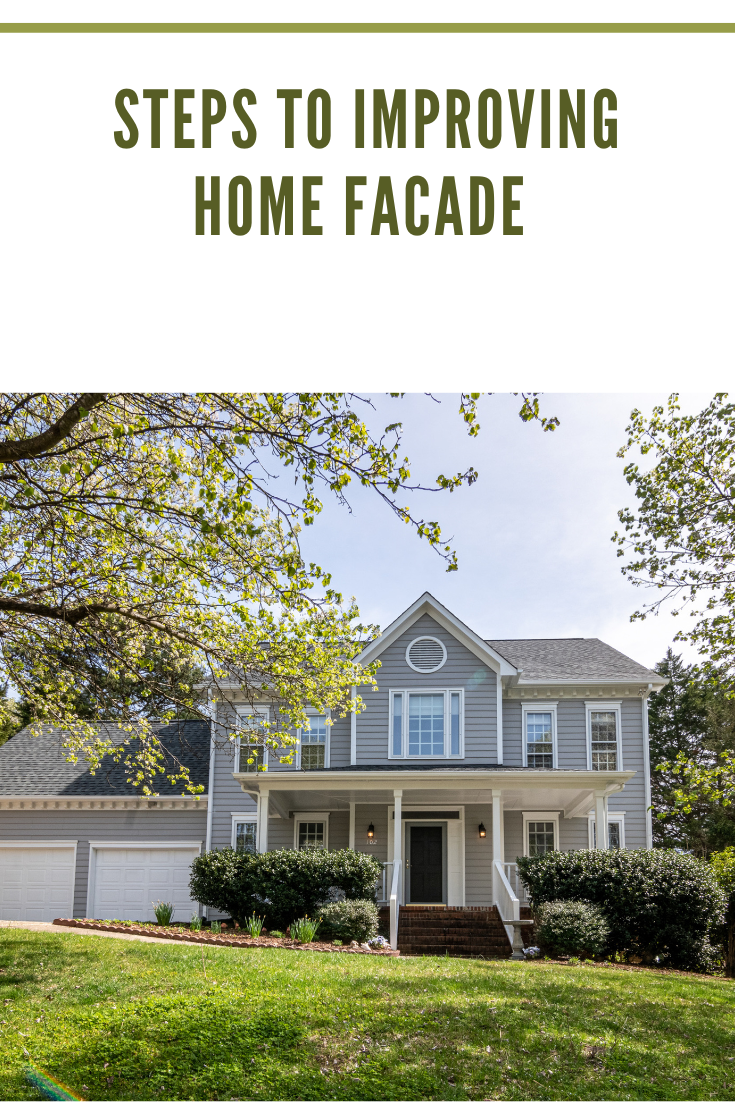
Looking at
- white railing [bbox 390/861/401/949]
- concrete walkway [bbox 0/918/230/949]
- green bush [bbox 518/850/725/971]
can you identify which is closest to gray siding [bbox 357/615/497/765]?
white railing [bbox 390/861/401/949]

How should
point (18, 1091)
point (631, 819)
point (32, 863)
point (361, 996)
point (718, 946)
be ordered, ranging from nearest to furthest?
point (18, 1091) → point (361, 996) → point (718, 946) → point (631, 819) → point (32, 863)

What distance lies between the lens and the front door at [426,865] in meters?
19.0

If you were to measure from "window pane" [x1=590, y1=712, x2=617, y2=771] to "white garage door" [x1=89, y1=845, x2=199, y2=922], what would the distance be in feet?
31.1

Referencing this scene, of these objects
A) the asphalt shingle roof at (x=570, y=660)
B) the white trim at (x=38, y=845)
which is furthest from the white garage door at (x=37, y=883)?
the asphalt shingle roof at (x=570, y=660)

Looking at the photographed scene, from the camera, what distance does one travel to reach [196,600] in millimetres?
10586

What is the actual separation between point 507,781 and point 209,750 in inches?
338

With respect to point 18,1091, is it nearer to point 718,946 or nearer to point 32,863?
point 718,946

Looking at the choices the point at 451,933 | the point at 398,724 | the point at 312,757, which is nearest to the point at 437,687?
the point at 398,724

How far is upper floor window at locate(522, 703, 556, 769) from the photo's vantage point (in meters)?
19.8

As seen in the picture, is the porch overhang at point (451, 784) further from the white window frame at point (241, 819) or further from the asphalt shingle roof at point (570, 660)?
the asphalt shingle roof at point (570, 660)

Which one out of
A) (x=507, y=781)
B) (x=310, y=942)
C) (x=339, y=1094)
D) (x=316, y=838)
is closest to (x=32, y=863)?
(x=316, y=838)

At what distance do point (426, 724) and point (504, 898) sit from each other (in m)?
4.64

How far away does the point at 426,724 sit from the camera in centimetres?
1959

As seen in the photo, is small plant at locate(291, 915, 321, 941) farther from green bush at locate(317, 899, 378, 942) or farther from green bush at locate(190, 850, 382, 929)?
green bush at locate(190, 850, 382, 929)
